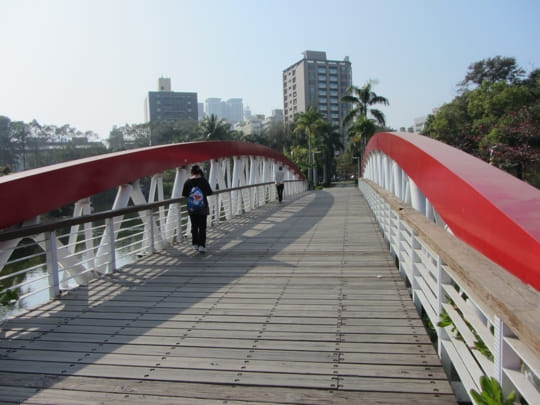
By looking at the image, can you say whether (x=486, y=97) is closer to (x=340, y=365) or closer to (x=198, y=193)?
(x=198, y=193)

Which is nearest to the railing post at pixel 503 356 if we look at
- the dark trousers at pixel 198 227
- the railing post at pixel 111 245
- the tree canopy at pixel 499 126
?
the railing post at pixel 111 245

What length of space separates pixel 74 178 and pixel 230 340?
11.0ft

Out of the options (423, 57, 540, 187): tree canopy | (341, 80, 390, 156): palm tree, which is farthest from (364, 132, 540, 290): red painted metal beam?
(341, 80, 390, 156): palm tree

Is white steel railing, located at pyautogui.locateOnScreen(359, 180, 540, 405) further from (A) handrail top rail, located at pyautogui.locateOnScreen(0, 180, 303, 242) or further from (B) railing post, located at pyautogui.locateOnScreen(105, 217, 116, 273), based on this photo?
(B) railing post, located at pyautogui.locateOnScreen(105, 217, 116, 273)

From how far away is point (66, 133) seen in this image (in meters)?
62.6

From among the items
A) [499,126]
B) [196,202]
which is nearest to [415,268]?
[196,202]

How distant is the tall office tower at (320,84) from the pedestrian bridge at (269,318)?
10844 centimetres

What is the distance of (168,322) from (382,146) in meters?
7.18

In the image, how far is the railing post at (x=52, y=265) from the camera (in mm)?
5062

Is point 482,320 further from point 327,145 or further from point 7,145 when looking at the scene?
point 327,145

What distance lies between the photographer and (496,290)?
190 cm

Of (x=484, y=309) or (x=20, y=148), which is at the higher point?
(x=20, y=148)

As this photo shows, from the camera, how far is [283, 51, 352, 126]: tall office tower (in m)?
114

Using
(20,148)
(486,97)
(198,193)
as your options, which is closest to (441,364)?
(198,193)
